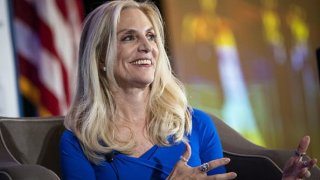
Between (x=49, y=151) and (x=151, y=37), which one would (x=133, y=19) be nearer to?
(x=151, y=37)

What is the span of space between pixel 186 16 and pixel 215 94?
19.7 inches

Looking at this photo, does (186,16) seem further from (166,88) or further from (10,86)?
(166,88)

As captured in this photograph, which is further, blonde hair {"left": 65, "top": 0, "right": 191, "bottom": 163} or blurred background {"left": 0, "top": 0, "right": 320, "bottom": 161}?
blurred background {"left": 0, "top": 0, "right": 320, "bottom": 161}

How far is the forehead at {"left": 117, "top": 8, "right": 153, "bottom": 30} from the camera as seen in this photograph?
1667 millimetres

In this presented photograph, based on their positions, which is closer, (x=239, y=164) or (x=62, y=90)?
(x=239, y=164)

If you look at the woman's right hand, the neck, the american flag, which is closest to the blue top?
the neck

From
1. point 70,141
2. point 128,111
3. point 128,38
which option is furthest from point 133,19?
point 70,141

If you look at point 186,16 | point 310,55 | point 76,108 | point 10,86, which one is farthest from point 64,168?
point 310,55

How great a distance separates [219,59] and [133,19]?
1836 mm

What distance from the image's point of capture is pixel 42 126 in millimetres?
1835

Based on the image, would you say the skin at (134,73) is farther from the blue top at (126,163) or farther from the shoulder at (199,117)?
the shoulder at (199,117)

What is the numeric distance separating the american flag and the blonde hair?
1016 millimetres

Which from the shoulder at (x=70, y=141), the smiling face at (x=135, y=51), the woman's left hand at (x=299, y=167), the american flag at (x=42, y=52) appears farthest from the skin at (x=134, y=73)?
the american flag at (x=42, y=52)

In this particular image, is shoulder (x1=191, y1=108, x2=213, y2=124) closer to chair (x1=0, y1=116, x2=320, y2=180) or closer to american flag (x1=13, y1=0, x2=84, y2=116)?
chair (x1=0, y1=116, x2=320, y2=180)
